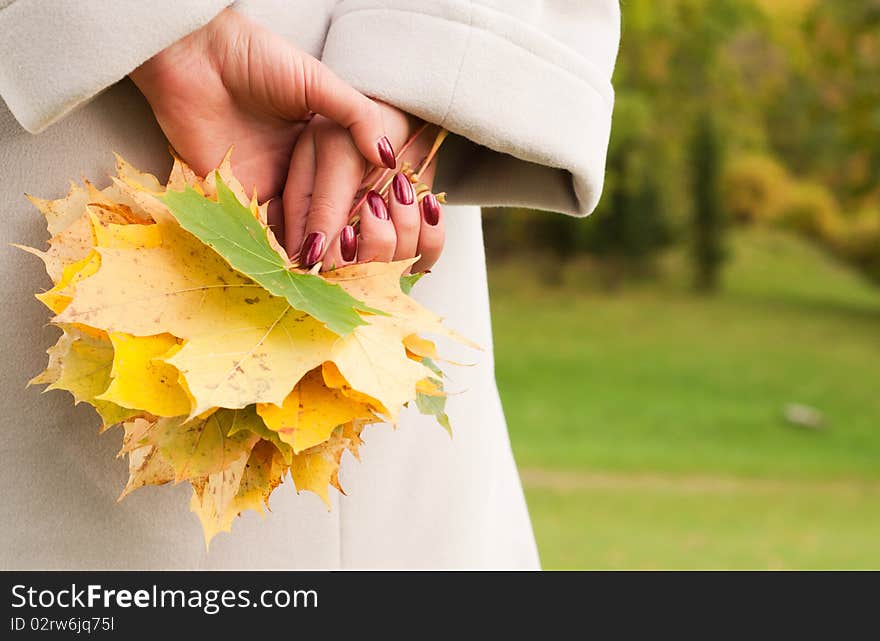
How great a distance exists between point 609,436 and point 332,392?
9236mm

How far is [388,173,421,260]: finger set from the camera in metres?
0.96

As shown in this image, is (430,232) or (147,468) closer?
(147,468)

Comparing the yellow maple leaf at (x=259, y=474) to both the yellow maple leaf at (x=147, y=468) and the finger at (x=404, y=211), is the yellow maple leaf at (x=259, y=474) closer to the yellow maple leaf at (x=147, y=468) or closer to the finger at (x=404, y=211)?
the yellow maple leaf at (x=147, y=468)

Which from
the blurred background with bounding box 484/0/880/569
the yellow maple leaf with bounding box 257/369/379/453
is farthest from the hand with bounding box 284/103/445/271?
the blurred background with bounding box 484/0/880/569

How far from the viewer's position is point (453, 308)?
1193 millimetres

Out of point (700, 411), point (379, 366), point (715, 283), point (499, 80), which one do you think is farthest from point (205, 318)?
point (715, 283)

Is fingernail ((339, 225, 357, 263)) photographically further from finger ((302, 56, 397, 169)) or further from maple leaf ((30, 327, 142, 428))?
maple leaf ((30, 327, 142, 428))

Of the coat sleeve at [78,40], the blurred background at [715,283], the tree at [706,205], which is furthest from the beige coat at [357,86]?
the tree at [706,205]

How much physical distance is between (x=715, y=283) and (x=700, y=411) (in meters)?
3.97

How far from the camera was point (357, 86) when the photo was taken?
3.27ft

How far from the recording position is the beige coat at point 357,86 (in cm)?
90

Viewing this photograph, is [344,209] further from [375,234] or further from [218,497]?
[218,497]

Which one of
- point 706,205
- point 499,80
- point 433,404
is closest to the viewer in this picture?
point 433,404

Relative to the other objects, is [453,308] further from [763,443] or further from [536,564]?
[763,443]
